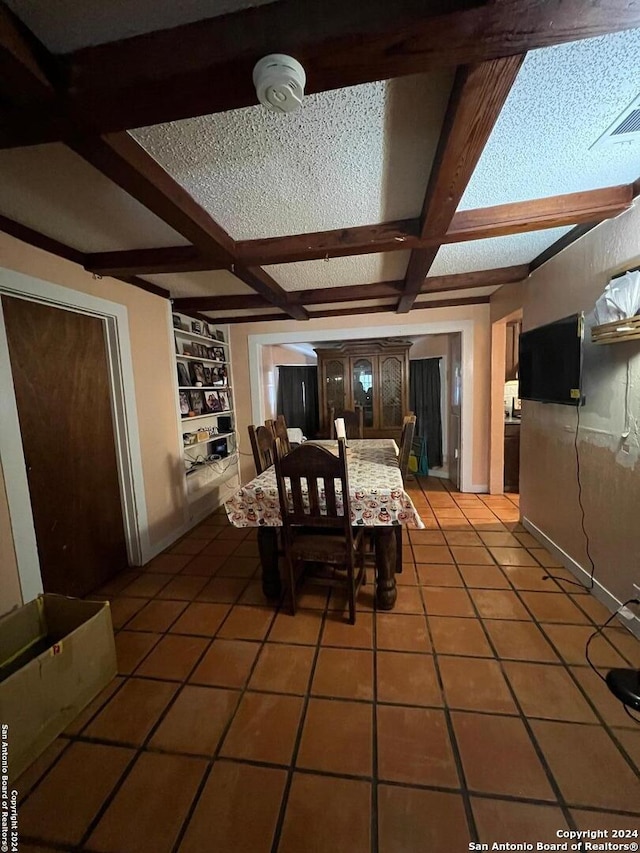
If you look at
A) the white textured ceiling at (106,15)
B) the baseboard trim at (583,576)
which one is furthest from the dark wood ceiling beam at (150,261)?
the baseboard trim at (583,576)

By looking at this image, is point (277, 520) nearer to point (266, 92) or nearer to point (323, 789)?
point (323, 789)

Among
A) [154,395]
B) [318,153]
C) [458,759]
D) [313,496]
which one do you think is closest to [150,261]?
[154,395]

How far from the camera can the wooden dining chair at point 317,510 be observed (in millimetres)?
1642

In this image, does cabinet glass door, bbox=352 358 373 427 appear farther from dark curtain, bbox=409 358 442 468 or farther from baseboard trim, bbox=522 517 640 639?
baseboard trim, bbox=522 517 640 639

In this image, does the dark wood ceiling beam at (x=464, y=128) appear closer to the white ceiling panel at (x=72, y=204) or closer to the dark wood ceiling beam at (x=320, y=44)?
the dark wood ceiling beam at (x=320, y=44)

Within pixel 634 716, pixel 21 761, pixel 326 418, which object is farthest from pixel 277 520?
pixel 326 418

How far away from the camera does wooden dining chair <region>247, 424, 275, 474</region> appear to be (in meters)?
2.44

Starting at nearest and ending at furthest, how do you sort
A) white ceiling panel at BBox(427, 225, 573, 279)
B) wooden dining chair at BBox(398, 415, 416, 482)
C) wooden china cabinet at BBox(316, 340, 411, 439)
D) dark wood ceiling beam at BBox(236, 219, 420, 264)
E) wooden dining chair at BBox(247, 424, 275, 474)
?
dark wood ceiling beam at BBox(236, 219, 420, 264) → white ceiling panel at BBox(427, 225, 573, 279) → wooden dining chair at BBox(398, 415, 416, 482) → wooden dining chair at BBox(247, 424, 275, 474) → wooden china cabinet at BBox(316, 340, 411, 439)

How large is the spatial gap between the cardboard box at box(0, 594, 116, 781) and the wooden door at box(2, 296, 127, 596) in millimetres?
413

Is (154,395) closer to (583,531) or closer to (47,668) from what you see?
(47,668)

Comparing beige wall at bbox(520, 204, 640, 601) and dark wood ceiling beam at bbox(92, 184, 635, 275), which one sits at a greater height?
dark wood ceiling beam at bbox(92, 184, 635, 275)

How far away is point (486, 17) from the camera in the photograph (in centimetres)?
75

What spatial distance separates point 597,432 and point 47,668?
286 centimetres

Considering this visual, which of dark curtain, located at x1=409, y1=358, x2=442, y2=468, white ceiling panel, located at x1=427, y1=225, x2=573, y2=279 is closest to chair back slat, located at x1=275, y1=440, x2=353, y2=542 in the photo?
white ceiling panel, located at x1=427, y1=225, x2=573, y2=279
